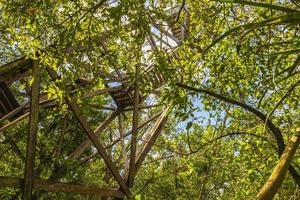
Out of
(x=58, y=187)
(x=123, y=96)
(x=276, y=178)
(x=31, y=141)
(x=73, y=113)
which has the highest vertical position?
(x=123, y=96)

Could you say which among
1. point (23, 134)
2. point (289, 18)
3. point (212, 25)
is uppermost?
point (23, 134)

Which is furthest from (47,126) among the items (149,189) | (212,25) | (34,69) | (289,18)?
(289,18)

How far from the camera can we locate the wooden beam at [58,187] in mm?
5260

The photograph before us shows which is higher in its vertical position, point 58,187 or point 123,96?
point 123,96

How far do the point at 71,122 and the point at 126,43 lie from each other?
7410mm

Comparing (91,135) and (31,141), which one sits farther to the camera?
(91,135)

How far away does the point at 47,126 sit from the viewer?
40.8 ft

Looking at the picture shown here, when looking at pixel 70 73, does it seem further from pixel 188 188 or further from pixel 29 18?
pixel 188 188

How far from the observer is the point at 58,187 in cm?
603

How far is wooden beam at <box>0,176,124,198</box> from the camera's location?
526 cm

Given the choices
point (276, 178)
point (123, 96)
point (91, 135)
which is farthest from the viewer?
point (123, 96)

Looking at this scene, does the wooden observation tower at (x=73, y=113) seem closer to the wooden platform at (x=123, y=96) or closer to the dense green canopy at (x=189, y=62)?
the wooden platform at (x=123, y=96)

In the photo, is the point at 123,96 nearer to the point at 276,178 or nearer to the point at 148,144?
the point at 148,144

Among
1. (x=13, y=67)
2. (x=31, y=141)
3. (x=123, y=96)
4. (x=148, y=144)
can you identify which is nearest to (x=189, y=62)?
(x=31, y=141)
